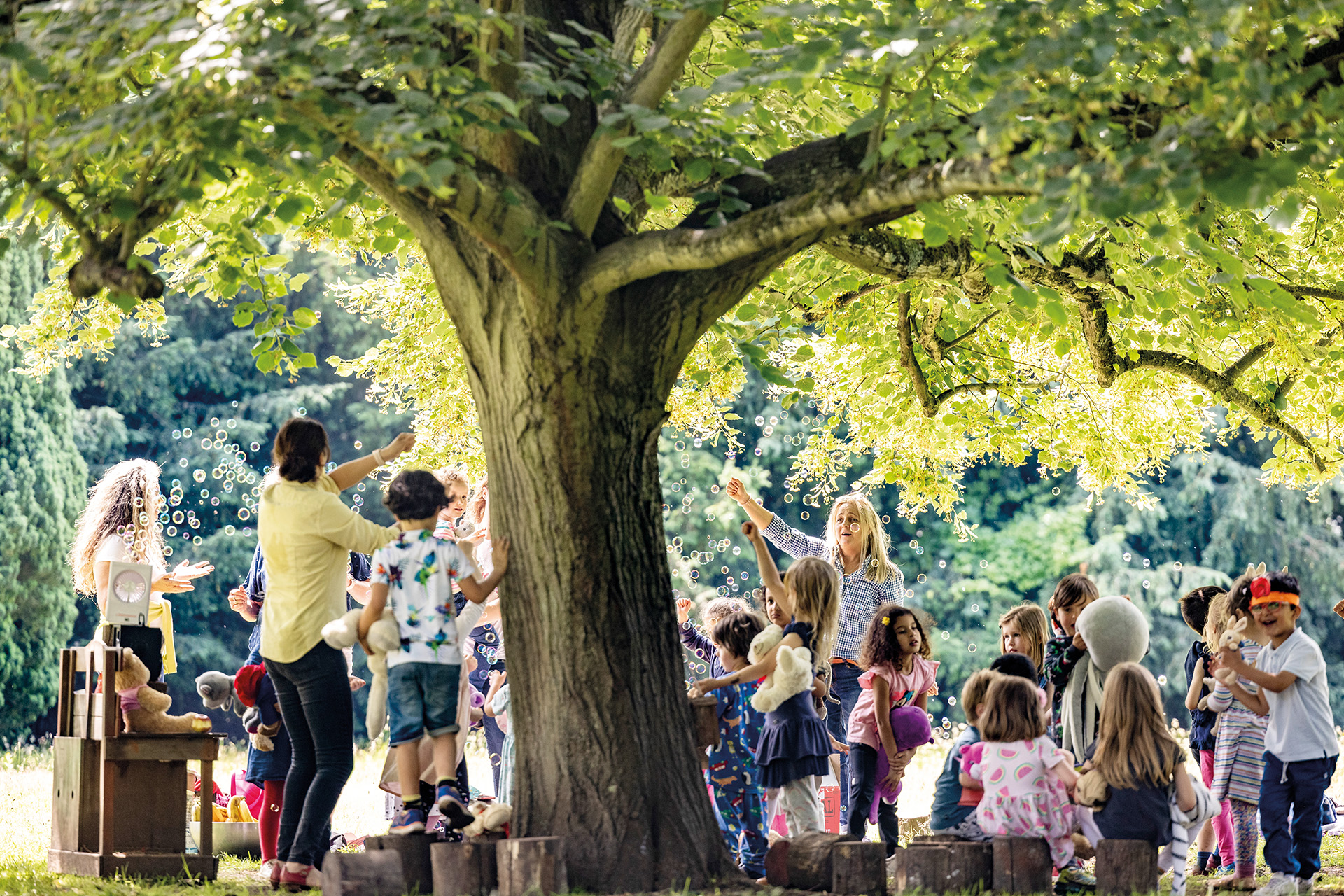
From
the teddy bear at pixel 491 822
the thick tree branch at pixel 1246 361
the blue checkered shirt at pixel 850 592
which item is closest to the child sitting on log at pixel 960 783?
the blue checkered shirt at pixel 850 592

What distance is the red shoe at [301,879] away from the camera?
19.2ft

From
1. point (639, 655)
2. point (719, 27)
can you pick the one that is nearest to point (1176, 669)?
point (719, 27)

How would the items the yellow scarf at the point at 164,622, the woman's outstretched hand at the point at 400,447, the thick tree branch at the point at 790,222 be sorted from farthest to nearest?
the yellow scarf at the point at 164,622 → the woman's outstretched hand at the point at 400,447 → the thick tree branch at the point at 790,222

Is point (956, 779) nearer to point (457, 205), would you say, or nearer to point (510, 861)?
point (510, 861)

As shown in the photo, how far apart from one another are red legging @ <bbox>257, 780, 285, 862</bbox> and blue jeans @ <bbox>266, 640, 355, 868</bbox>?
881 mm

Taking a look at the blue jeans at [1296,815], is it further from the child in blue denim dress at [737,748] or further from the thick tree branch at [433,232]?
the thick tree branch at [433,232]

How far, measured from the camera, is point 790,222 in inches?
195

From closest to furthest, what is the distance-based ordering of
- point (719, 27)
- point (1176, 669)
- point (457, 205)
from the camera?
point (457, 205) → point (719, 27) → point (1176, 669)

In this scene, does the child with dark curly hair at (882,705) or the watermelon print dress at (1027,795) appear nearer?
the watermelon print dress at (1027,795)

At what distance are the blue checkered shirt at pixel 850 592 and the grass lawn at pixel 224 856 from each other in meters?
1.94

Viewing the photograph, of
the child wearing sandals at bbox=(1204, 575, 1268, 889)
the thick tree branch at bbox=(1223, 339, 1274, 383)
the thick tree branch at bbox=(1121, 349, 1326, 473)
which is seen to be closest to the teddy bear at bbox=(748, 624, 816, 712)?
the child wearing sandals at bbox=(1204, 575, 1268, 889)

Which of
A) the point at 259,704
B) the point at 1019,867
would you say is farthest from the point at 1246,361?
the point at 259,704

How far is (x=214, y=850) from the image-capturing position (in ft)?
26.5

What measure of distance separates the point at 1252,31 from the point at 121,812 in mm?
5474
